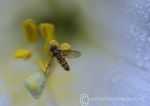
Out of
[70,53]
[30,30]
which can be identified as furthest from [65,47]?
[30,30]

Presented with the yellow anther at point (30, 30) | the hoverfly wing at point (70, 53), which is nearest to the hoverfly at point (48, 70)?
the hoverfly wing at point (70, 53)

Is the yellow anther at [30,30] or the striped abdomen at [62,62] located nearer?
the striped abdomen at [62,62]

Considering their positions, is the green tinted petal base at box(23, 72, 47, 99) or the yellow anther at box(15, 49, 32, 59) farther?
the yellow anther at box(15, 49, 32, 59)

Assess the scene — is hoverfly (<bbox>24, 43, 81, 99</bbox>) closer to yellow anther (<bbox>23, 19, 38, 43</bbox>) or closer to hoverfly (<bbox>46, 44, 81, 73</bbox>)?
hoverfly (<bbox>46, 44, 81, 73</bbox>)

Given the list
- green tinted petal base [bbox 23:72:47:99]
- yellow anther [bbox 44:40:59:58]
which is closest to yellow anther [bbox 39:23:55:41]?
yellow anther [bbox 44:40:59:58]

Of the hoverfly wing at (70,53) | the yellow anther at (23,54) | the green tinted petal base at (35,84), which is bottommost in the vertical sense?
the green tinted petal base at (35,84)

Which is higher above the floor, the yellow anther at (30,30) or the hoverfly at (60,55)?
the yellow anther at (30,30)

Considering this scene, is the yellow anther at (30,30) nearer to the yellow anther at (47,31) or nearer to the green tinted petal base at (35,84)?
the yellow anther at (47,31)
